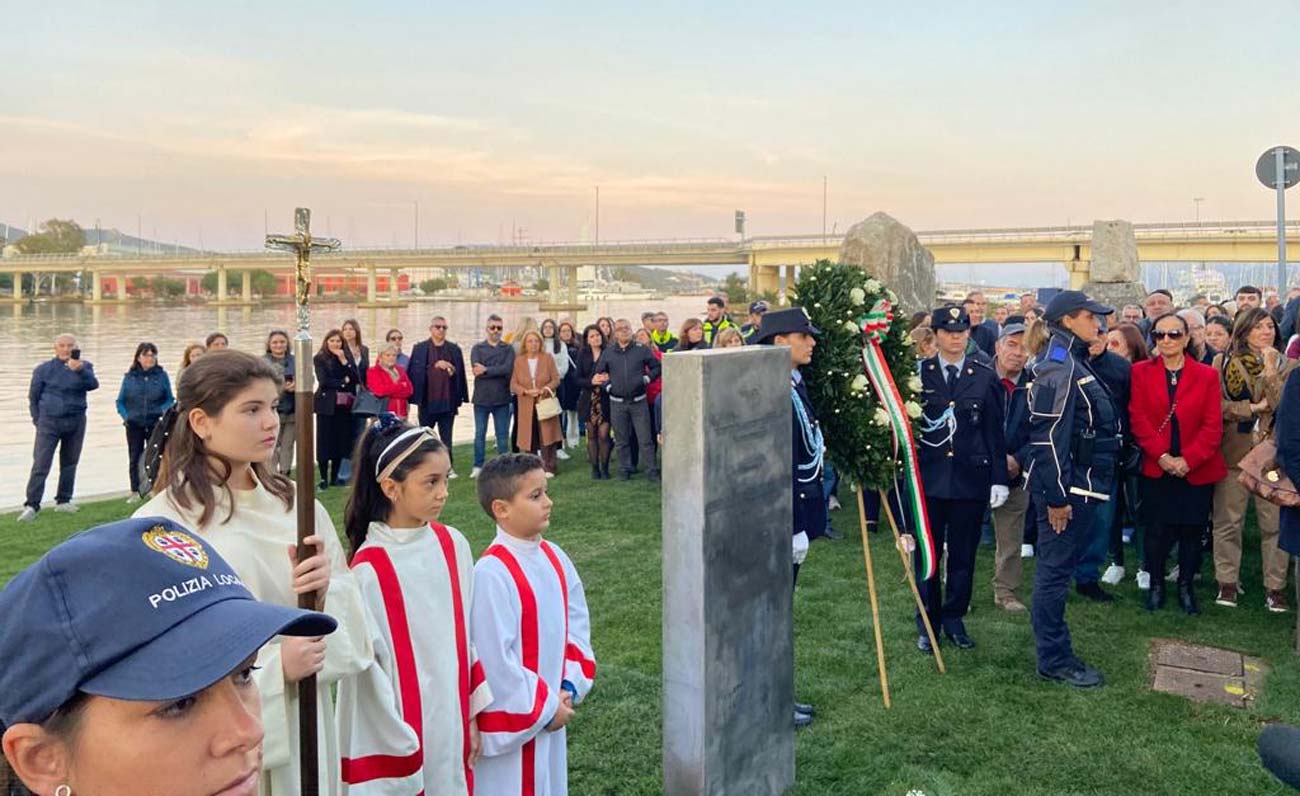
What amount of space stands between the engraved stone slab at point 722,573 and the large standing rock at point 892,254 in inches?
559

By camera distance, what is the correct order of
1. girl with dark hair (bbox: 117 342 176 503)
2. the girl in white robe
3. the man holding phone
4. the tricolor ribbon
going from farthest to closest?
girl with dark hair (bbox: 117 342 176 503) < the man holding phone < the tricolor ribbon < the girl in white robe

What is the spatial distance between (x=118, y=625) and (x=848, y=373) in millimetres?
4577

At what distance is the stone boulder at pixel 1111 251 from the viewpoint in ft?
72.4

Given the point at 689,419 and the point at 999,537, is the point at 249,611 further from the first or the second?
the point at 999,537

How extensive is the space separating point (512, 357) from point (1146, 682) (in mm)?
8313

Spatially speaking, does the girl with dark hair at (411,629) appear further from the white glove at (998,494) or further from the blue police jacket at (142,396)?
the blue police jacket at (142,396)

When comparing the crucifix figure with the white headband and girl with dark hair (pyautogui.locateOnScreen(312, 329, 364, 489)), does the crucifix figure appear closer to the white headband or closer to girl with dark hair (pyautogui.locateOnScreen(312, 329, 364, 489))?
the white headband

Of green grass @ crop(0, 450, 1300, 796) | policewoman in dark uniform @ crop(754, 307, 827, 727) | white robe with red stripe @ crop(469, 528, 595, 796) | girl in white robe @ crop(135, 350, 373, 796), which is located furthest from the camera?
policewoman in dark uniform @ crop(754, 307, 827, 727)

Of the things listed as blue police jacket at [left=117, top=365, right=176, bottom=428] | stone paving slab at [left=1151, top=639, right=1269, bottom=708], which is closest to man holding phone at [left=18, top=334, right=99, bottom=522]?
blue police jacket at [left=117, top=365, right=176, bottom=428]

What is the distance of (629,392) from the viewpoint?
11.1 metres

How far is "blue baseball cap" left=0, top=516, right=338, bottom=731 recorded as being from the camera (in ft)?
3.67

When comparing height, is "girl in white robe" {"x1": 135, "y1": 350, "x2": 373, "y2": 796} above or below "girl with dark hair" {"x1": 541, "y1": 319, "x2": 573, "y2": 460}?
below

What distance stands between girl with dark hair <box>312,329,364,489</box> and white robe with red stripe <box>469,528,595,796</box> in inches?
326

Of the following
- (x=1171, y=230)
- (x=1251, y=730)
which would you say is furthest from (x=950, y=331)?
(x=1171, y=230)
